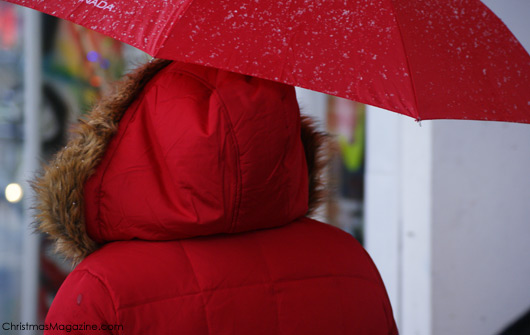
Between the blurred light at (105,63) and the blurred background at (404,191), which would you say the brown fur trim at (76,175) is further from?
the blurred light at (105,63)

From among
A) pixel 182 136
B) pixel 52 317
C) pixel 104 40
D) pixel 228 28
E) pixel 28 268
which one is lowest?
pixel 28 268

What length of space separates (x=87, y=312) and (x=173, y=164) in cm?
40

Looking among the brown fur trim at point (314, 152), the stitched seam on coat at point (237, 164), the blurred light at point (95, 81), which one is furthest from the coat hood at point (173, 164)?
the blurred light at point (95, 81)

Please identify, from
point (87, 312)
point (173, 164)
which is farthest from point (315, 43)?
point (87, 312)

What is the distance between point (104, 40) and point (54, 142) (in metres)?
0.97

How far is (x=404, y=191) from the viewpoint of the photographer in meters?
4.00

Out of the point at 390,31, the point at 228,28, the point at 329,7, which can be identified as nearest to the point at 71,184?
the point at 228,28

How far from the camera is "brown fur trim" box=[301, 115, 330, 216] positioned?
1808mm

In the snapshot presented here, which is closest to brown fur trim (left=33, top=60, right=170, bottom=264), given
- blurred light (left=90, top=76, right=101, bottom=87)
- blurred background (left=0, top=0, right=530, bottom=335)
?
blurred background (left=0, top=0, right=530, bottom=335)

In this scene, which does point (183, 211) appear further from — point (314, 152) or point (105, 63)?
point (105, 63)

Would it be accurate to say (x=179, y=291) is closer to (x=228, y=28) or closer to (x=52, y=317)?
A: (x=52, y=317)

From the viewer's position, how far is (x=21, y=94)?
12.6ft

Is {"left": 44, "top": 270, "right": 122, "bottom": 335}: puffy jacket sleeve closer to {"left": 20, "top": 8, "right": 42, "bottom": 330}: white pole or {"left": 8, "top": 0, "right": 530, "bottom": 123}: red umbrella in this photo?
{"left": 8, "top": 0, "right": 530, "bottom": 123}: red umbrella

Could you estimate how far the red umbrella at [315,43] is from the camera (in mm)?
1294
